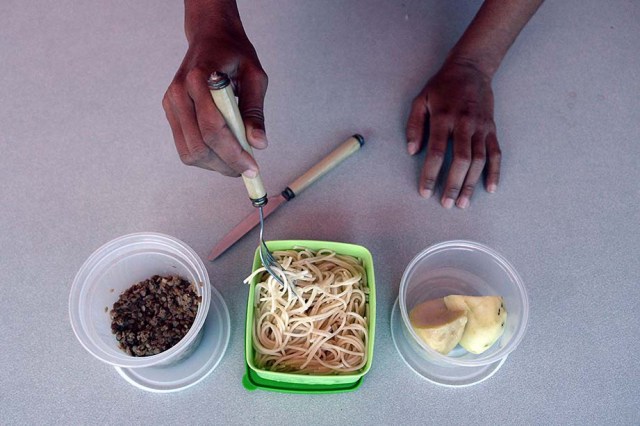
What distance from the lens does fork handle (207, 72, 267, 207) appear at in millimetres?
585

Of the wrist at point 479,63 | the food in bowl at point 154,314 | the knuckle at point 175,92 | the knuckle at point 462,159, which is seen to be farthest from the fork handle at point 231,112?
the wrist at point 479,63

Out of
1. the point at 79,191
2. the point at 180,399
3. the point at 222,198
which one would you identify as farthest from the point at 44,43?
the point at 180,399

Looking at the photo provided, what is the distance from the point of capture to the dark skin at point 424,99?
70cm

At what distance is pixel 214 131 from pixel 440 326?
451 mm

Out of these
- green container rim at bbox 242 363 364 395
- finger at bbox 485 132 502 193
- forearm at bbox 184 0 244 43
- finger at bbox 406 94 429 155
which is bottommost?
green container rim at bbox 242 363 364 395

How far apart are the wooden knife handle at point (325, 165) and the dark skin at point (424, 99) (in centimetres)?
12

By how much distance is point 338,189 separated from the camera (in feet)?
3.28

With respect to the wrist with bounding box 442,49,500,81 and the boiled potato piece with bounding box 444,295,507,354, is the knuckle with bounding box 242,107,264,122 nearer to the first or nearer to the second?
the boiled potato piece with bounding box 444,295,507,354

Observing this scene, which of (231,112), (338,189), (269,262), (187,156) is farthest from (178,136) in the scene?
(338,189)

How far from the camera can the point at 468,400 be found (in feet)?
2.74

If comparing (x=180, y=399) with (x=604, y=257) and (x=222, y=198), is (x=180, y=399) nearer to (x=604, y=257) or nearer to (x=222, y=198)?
(x=222, y=198)

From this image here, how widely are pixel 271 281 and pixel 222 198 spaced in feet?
0.78

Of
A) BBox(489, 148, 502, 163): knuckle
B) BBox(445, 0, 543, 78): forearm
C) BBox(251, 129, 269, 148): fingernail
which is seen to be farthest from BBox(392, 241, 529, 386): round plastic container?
BBox(445, 0, 543, 78): forearm

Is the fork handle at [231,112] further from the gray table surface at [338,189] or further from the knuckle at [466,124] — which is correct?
the knuckle at [466,124]
